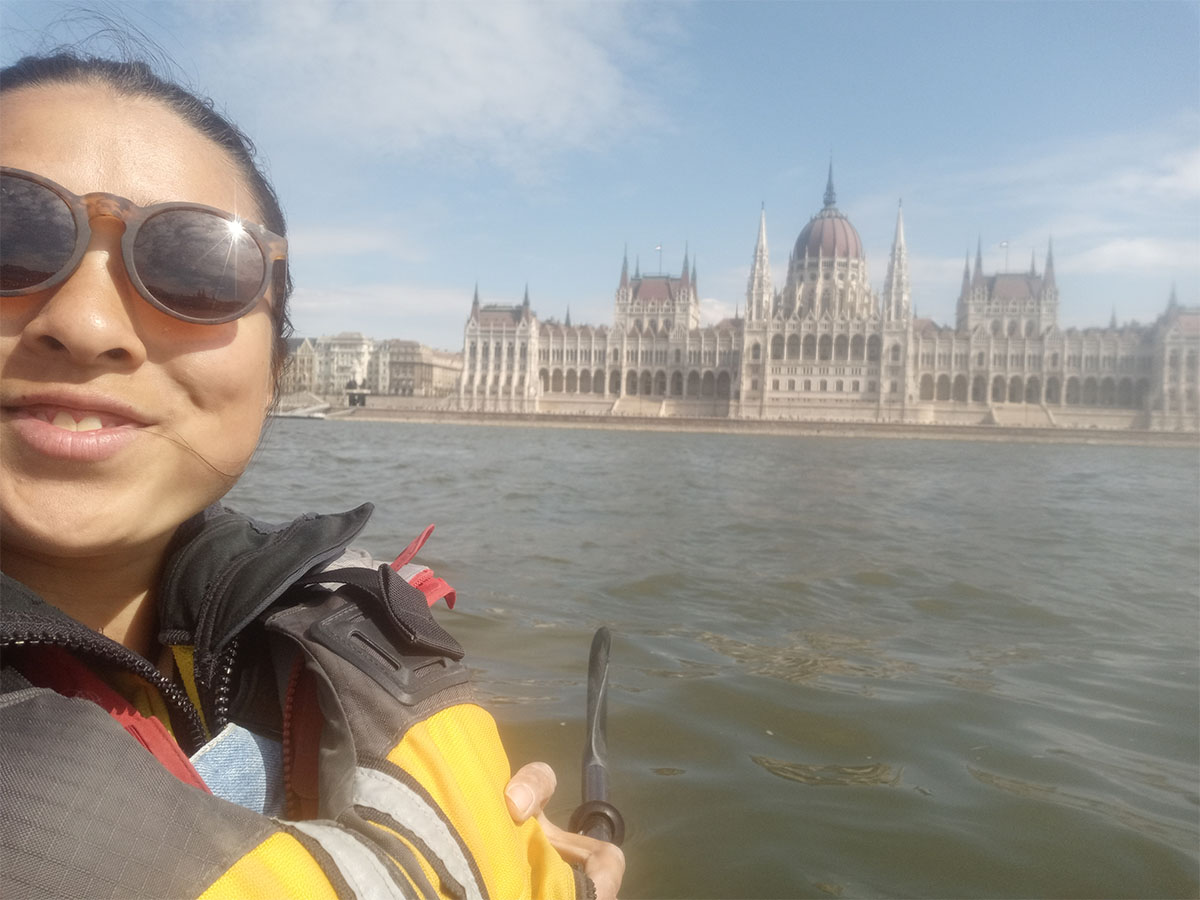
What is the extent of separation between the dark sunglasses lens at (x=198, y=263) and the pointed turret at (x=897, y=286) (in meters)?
51.2

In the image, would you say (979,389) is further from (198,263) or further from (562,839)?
(198,263)

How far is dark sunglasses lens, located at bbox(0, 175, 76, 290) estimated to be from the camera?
1.87 ft

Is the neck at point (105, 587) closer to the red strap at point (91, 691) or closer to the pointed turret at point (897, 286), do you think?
the red strap at point (91, 691)

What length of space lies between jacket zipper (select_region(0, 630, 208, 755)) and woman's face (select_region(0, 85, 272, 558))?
0.07 metres

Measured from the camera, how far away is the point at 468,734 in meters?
0.75

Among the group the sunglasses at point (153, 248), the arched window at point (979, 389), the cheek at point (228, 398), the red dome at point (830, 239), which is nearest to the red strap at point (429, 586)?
the cheek at point (228, 398)

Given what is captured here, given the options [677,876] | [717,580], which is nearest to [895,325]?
[717,580]

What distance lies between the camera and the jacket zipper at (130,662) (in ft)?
1.82

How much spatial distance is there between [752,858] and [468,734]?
1099 millimetres

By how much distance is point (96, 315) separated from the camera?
60 cm

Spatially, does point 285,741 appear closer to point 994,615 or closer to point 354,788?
point 354,788

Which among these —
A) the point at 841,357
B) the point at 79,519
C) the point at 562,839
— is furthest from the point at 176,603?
the point at 841,357

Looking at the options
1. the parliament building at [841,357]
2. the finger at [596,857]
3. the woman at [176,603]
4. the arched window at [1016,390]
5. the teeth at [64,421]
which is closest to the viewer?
the woman at [176,603]

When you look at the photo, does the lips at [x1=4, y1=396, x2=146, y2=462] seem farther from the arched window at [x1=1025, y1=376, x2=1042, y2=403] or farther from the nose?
the arched window at [x1=1025, y1=376, x2=1042, y2=403]
